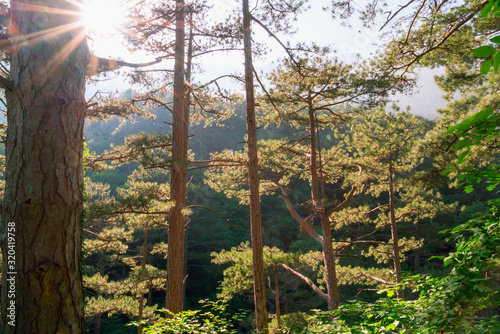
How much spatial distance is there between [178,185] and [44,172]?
4.22 metres

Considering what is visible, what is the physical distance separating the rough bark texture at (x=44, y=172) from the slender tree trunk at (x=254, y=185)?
390 cm

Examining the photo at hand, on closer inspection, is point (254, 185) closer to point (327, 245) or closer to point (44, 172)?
point (327, 245)

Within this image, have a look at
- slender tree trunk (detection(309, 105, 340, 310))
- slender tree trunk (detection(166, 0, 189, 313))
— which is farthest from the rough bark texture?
slender tree trunk (detection(309, 105, 340, 310))

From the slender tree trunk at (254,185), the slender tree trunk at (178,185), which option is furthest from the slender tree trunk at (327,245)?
the slender tree trunk at (178,185)

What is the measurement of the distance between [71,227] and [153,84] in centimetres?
600

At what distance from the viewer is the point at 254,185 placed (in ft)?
17.8

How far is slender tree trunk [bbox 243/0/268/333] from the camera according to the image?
4.88 metres

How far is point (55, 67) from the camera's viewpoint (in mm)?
1476

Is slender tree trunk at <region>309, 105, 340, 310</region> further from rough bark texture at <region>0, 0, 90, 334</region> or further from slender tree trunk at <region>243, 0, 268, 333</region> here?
rough bark texture at <region>0, 0, 90, 334</region>

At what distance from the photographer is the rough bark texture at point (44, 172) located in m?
1.27

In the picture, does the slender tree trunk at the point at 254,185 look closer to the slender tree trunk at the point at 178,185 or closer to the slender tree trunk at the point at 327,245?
the slender tree trunk at the point at 178,185

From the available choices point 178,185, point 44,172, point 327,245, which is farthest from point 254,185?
point 44,172

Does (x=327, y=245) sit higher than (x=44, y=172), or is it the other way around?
(x=44, y=172)

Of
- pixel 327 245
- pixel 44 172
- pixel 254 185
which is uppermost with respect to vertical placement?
pixel 254 185
